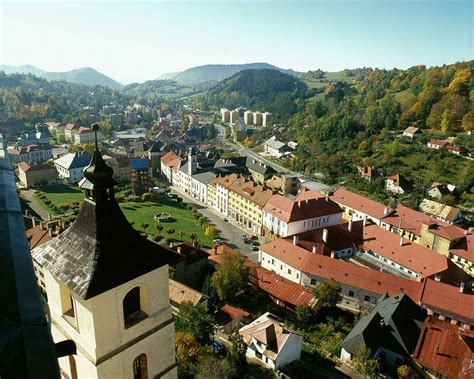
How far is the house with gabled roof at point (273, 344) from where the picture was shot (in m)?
28.6

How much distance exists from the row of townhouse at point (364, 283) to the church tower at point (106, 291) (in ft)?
109

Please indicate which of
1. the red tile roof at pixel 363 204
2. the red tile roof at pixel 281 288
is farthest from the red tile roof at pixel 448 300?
the red tile roof at pixel 363 204

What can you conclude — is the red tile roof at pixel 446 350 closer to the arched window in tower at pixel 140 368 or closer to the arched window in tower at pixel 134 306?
the arched window in tower at pixel 140 368

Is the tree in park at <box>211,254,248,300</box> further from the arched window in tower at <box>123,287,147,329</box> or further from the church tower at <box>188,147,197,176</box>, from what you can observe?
the church tower at <box>188,147,197,176</box>

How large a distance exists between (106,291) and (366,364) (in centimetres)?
2519

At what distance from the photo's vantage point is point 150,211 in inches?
2603

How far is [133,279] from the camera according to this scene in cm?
860

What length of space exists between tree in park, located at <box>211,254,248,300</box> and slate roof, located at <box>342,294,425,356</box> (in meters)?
10.7

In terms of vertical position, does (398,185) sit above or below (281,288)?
above

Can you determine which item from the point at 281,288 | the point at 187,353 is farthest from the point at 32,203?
the point at 187,353

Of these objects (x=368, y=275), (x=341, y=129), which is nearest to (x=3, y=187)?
(x=368, y=275)

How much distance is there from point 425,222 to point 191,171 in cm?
4278

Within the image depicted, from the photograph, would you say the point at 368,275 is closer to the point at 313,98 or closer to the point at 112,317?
the point at 112,317

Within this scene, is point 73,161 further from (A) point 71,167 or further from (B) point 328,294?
(B) point 328,294
